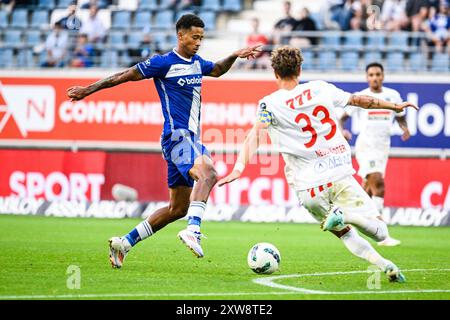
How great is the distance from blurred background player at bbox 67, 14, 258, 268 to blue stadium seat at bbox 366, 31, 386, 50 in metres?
12.5

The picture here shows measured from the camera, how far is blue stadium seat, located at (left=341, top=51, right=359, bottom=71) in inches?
912

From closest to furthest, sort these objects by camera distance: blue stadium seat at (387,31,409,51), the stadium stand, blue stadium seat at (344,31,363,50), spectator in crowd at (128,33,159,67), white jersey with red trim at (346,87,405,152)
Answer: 1. white jersey with red trim at (346,87,405,152)
2. the stadium stand
3. blue stadium seat at (387,31,409,51)
4. blue stadium seat at (344,31,363,50)
5. spectator in crowd at (128,33,159,67)

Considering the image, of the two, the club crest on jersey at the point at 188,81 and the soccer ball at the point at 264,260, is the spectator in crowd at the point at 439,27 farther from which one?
the soccer ball at the point at 264,260

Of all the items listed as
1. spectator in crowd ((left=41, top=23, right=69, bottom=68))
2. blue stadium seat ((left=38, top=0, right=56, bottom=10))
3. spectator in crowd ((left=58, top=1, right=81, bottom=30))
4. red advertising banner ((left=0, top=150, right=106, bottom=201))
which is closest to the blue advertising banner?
red advertising banner ((left=0, top=150, right=106, bottom=201))

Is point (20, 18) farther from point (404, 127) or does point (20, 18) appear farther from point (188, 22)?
point (188, 22)

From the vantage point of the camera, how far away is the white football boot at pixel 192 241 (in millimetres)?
9973

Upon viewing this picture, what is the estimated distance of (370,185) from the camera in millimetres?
16594

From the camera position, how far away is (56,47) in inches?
971

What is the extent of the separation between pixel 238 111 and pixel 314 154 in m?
13.6

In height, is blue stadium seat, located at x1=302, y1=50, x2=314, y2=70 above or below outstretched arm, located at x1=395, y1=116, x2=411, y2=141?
Answer: above

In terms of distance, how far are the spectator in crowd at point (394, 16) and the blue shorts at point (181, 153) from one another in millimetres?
13674

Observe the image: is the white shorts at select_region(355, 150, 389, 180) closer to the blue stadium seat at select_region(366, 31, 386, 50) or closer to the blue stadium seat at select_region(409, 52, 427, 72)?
the blue stadium seat at select_region(409, 52, 427, 72)
